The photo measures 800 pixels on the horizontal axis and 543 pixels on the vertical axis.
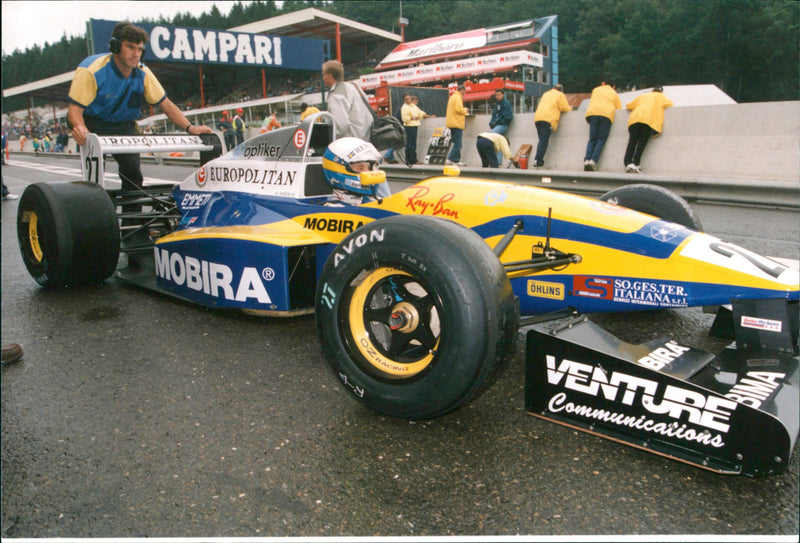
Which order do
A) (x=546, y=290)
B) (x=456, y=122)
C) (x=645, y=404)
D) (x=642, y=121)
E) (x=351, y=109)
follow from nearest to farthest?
1. (x=645, y=404)
2. (x=546, y=290)
3. (x=351, y=109)
4. (x=642, y=121)
5. (x=456, y=122)

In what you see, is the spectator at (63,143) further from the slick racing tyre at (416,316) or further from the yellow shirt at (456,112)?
the slick racing tyre at (416,316)

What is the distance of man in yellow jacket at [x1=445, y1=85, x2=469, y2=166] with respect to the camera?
1281 centimetres

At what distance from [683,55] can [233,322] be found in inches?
421

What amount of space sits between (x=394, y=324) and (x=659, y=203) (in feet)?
6.33

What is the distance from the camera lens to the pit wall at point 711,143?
336 inches

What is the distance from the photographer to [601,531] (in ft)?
5.73

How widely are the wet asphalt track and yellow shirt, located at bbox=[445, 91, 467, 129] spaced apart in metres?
10.2

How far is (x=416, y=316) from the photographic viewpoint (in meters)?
A: 2.41

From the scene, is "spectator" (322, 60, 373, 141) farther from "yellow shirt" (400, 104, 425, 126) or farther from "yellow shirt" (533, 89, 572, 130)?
"yellow shirt" (400, 104, 425, 126)

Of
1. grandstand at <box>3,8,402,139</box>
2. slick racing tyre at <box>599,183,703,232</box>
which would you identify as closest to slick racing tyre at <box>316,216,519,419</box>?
slick racing tyre at <box>599,183,703,232</box>

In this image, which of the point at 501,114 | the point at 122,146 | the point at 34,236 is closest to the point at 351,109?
the point at 122,146

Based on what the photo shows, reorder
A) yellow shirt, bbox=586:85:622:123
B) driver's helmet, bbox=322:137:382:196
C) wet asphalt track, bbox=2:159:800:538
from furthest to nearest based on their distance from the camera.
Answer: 1. yellow shirt, bbox=586:85:622:123
2. driver's helmet, bbox=322:137:382:196
3. wet asphalt track, bbox=2:159:800:538

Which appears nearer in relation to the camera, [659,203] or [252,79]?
[659,203]

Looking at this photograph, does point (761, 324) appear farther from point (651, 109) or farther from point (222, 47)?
point (222, 47)
